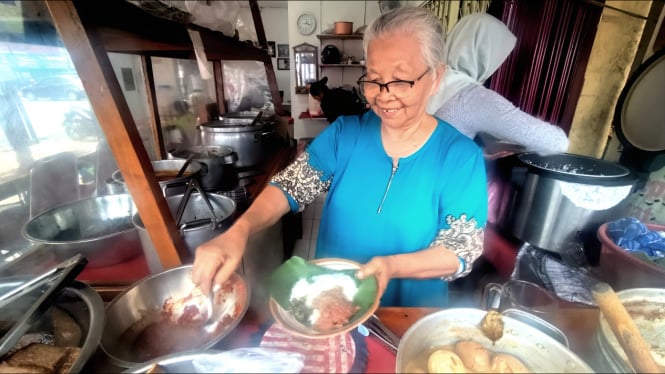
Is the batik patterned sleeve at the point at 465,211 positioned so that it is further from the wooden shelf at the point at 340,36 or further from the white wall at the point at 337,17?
the white wall at the point at 337,17

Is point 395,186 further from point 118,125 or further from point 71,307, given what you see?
point 71,307

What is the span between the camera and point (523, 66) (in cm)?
224

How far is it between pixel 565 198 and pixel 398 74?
3.10ft

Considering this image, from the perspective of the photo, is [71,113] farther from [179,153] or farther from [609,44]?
[609,44]

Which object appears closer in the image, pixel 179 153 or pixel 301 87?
pixel 179 153

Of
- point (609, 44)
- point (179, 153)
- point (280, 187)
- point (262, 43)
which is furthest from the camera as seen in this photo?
point (262, 43)

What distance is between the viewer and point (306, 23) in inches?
224

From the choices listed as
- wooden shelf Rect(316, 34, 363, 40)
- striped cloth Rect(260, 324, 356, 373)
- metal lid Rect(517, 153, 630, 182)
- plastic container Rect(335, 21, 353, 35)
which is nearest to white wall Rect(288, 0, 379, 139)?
wooden shelf Rect(316, 34, 363, 40)

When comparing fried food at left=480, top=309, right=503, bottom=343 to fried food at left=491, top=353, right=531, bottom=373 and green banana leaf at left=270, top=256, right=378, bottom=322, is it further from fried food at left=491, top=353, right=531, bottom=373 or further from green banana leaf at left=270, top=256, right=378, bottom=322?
green banana leaf at left=270, top=256, right=378, bottom=322

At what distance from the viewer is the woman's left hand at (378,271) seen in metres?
0.80

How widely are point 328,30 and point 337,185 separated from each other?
518 cm

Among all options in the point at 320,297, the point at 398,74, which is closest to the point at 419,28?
the point at 398,74

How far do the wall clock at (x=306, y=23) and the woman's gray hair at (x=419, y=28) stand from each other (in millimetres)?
5280

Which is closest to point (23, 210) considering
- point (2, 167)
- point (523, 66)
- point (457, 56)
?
point (2, 167)
